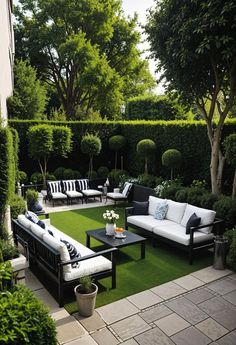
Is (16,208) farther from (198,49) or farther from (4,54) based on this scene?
(198,49)

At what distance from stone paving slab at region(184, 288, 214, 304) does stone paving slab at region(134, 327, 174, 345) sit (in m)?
1.19

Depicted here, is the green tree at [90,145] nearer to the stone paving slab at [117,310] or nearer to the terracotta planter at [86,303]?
the stone paving slab at [117,310]

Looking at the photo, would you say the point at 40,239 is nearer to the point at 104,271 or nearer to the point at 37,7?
the point at 104,271

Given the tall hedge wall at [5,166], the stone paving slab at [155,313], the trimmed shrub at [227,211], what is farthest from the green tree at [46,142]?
the stone paving slab at [155,313]

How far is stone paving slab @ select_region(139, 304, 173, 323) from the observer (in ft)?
15.4

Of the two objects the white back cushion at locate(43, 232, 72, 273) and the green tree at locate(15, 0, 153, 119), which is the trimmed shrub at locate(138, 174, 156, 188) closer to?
the white back cushion at locate(43, 232, 72, 273)

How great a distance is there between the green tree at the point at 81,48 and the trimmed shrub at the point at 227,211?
678 inches

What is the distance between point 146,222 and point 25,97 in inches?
546

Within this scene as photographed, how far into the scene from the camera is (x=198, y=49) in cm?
716

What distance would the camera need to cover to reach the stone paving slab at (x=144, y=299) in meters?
5.09

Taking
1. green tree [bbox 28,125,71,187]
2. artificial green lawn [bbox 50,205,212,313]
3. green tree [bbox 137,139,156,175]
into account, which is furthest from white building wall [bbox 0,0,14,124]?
green tree [bbox 137,139,156,175]

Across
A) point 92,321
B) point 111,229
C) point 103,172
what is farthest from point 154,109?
point 92,321

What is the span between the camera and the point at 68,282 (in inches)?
199

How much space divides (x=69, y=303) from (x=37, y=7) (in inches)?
1000
